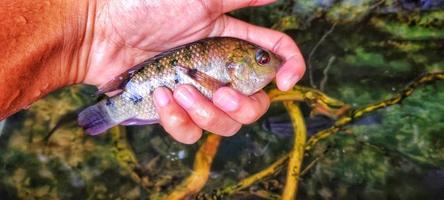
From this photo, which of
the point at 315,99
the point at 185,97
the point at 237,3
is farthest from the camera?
the point at 315,99

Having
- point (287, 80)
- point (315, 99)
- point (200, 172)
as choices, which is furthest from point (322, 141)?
point (287, 80)

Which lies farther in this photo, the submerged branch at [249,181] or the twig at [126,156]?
the twig at [126,156]

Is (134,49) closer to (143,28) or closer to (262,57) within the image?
(143,28)

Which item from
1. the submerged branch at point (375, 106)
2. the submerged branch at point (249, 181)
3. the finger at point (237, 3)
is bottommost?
the submerged branch at point (249, 181)

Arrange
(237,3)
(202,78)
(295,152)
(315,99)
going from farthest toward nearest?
(315,99)
(295,152)
(237,3)
(202,78)

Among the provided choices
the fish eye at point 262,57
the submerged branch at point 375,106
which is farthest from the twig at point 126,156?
the fish eye at point 262,57

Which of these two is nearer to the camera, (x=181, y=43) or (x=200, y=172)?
(x=181, y=43)

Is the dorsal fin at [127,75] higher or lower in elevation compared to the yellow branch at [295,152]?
higher

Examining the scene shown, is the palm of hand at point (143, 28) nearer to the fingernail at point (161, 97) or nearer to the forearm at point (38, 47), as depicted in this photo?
the forearm at point (38, 47)

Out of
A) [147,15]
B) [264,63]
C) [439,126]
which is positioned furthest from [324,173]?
[147,15]
